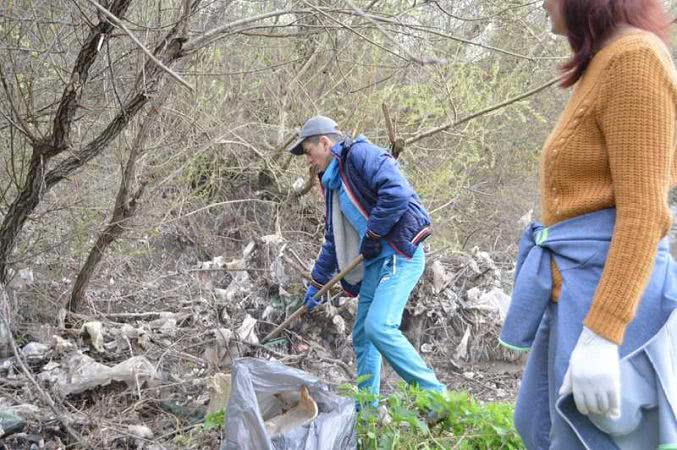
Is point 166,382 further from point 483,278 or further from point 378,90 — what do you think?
point 378,90

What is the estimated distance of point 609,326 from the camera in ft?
4.31

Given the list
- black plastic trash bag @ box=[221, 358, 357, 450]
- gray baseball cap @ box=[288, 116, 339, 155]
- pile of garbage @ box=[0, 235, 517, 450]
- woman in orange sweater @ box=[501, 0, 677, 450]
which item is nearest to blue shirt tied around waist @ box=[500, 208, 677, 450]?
woman in orange sweater @ box=[501, 0, 677, 450]

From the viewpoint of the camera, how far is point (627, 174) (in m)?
1.32

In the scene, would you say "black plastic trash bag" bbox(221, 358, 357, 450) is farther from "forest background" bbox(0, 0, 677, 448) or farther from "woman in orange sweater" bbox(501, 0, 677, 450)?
"forest background" bbox(0, 0, 677, 448)

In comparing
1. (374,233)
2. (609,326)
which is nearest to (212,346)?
(374,233)

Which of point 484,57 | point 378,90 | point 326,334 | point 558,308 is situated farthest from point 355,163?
point 484,57

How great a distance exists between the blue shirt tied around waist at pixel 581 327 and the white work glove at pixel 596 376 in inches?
2.4

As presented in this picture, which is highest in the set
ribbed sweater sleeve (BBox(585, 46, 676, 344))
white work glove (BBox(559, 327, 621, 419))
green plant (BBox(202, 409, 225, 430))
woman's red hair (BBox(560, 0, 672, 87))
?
woman's red hair (BBox(560, 0, 672, 87))

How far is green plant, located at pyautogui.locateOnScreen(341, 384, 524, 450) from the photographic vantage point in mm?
2596

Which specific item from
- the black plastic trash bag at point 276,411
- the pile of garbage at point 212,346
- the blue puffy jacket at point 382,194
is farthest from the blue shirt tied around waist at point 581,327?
the blue puffy jacket at point 382,194

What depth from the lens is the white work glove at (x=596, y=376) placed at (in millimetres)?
1300

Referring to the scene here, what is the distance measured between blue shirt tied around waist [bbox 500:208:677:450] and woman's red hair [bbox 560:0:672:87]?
370 millimetres

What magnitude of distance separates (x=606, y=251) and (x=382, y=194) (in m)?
2.08

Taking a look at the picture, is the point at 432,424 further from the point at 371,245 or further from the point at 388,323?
the point at 371,245
